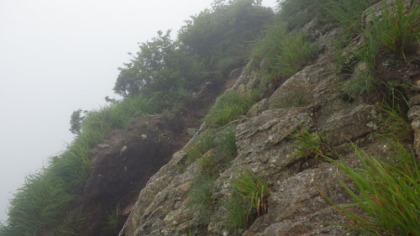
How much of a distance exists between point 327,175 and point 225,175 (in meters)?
1.28

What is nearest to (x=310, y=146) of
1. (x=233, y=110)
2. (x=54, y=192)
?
(x=233, y=110)

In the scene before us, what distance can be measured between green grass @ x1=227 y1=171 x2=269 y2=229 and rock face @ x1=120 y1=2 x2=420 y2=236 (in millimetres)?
74

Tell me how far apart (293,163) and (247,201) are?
2.11 feet

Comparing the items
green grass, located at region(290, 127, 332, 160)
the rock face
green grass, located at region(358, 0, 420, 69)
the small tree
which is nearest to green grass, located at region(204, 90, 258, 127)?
the rock face

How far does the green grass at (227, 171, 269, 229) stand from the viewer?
2.28m

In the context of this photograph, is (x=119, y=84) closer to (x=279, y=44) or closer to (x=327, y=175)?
(x=279, y=44)

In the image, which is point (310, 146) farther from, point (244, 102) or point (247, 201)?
point (244, 102)

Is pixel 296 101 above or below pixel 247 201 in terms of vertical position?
above

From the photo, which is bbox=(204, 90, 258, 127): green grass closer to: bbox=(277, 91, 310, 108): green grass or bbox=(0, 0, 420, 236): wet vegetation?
bbox=(0, 0, 420, 236): wet vegetation

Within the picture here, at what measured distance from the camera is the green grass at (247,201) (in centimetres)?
228

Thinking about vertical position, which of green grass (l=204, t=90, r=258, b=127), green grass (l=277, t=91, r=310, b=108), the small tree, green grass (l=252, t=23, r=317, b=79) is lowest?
green grass (l=277, t=91, r=310, b=108)

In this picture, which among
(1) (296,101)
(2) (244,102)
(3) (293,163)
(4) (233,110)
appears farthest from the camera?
(2) (244,102)

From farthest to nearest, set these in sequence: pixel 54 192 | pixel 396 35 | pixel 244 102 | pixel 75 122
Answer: pixel 75 122, pixel 54 192, pixel 244 102, pixel 396 35

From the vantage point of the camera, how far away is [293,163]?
2.49m
